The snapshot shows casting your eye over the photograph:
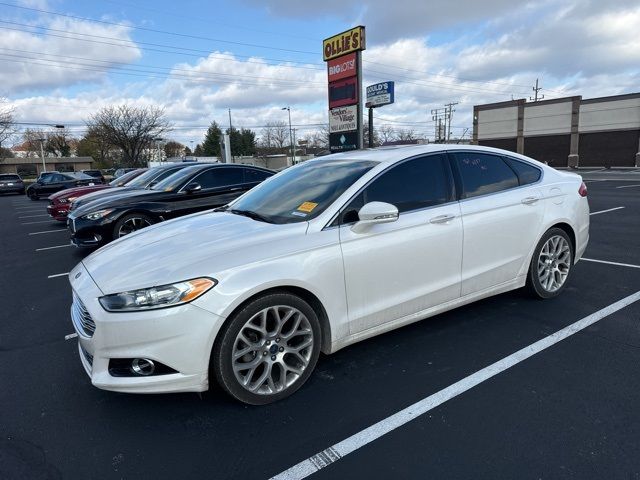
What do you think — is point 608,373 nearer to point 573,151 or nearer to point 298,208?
point 298,208

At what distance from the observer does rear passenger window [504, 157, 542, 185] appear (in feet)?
14.1

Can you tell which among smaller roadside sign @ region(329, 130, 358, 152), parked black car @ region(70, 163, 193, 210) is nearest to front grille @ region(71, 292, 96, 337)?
parked black car @ region(70, 163, 193, 210)

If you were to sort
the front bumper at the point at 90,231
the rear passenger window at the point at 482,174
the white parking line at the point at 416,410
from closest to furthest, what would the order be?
the white parking line at the point at 416,410
the rear passenger window at the point at 482,174
the front bumper at the point at 90,231

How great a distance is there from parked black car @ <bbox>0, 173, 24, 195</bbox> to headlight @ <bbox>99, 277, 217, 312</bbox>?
34.9 meters

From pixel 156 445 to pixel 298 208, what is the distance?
6.06ft

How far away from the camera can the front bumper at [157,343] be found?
2.50 meters

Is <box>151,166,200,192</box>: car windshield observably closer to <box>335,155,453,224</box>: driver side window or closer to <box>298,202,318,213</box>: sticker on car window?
<box>298,202,318,213</box>: sticker on car window

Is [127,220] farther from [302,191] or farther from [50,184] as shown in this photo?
[50,184]

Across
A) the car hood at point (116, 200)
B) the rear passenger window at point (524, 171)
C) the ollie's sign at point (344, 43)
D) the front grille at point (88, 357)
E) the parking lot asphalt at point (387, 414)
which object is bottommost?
the parking lot asphalt at point (387, 414)

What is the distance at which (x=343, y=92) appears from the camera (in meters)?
14.6

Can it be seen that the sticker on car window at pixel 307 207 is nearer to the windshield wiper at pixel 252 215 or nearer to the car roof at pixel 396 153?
the windshield wiper at pixel 252 215

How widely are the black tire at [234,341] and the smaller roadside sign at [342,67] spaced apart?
12.6m

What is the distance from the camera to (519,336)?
3.70 meters

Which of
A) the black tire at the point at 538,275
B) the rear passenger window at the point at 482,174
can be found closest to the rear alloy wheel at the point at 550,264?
the black tire at the point at 538,275
